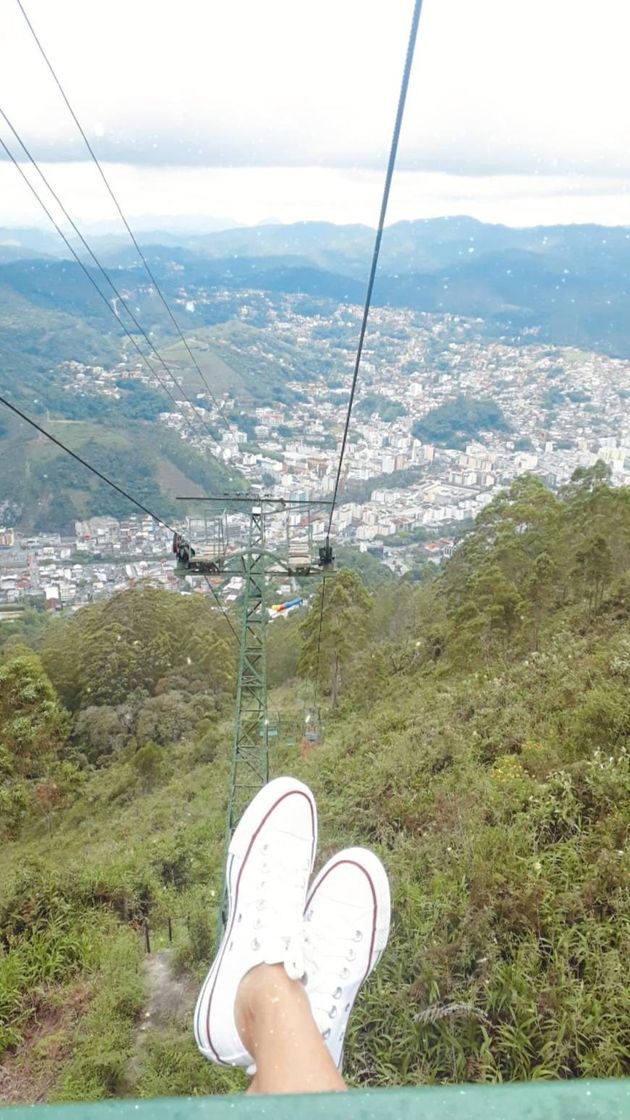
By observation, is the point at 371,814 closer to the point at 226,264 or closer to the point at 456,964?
the point at 456,964

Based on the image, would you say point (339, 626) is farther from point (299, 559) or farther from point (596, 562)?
point (299, 559)

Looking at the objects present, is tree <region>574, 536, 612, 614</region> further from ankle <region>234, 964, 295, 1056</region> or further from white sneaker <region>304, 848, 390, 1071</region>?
ankle <region>234, 964, 295, 1056</region>

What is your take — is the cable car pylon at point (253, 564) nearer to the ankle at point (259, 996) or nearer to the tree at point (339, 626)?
the ankle at point (259, 996)

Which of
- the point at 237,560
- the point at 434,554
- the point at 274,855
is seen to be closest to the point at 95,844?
the point at 237,560

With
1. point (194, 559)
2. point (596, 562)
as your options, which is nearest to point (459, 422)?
point (596, 562)

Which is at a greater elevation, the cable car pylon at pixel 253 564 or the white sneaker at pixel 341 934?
the white sneaker at pixel 341 934

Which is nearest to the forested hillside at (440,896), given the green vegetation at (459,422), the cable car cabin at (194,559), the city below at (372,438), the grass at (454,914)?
the grass at (454,914)
